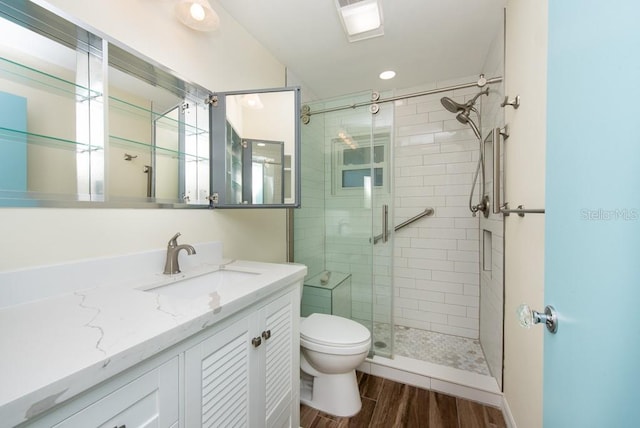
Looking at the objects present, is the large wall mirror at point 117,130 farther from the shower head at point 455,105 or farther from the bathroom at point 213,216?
the shower head at point 455,105

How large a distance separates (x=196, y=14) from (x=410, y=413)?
2.48 metres

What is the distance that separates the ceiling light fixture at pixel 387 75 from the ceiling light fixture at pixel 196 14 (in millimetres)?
1522

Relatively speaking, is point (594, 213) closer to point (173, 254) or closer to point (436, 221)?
point (173, 254)

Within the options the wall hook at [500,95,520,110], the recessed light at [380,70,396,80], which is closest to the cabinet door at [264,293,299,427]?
the wall hook at [500,95,520,110]

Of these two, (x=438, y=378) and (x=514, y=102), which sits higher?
(x=514, y=102)

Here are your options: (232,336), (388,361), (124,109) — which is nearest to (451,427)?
(388,361)

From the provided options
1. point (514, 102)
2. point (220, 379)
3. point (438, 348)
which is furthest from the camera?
point (438, 348)

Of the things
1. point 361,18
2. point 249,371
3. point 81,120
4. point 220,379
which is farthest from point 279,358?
point 361,18

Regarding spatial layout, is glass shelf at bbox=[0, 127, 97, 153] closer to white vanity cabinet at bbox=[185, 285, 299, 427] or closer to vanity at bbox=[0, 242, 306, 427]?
vanity at bbox=[0, 242, 306, 427]

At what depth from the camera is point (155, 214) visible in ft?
3.99

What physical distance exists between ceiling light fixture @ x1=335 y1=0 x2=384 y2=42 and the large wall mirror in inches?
26.0

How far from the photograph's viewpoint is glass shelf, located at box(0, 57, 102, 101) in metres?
0.82

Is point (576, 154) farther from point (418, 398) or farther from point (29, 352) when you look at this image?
point (418, 398)

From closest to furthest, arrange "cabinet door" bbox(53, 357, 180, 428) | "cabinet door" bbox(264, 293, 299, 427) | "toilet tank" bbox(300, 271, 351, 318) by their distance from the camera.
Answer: "cabinet door" bbox(53, 357, 180, 428) → "cabinet door" bbox(264, 293, 299, 427) → "toilet tank" bbox(300, 271, 351, 318)
